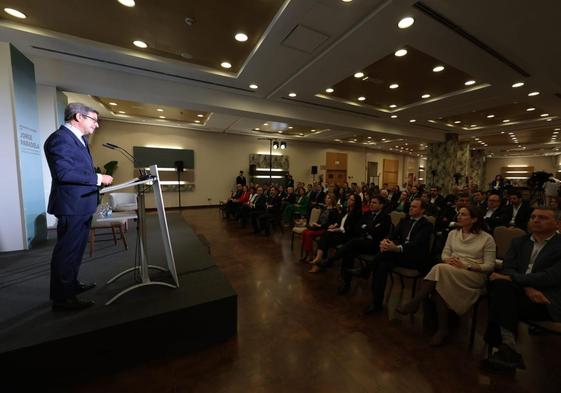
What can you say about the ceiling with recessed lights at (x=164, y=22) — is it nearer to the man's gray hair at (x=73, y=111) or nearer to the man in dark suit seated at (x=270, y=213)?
the man's gray hair at (x=73, y=111)

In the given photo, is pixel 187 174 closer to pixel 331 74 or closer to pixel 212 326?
pixel 331 74

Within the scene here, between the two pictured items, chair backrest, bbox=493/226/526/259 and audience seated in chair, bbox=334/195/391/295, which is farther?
audience seated in chair, bbox=334/195/391/295

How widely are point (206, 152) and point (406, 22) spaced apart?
8.87 meters

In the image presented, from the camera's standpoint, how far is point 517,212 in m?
4.07

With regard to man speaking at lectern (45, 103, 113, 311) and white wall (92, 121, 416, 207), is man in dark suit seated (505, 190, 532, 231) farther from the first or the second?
white wall (92, 121, 416, 207)

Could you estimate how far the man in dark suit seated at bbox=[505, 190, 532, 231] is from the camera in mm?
3922

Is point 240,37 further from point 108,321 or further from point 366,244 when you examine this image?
point 108,321

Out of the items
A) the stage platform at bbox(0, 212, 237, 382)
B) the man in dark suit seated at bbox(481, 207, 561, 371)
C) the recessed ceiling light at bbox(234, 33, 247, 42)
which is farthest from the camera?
the recessed ceiling light at bbox(234, 33, 247, 42)

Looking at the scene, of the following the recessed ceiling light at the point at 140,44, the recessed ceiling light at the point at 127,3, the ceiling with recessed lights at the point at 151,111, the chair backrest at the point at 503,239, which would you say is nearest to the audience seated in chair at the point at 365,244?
the chair backrest at the point at 503,239

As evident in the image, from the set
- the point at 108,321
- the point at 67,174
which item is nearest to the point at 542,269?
the point at 108,321

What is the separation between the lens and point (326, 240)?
369 centimetres

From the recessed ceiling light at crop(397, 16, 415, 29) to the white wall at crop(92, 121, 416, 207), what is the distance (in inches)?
345

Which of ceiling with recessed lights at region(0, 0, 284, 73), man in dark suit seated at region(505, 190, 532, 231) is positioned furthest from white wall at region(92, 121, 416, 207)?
man in dark suit seated at region(505, 190, 532, 231)

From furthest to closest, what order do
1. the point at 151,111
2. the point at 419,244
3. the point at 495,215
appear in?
the point at 151,111, the point at 495,215, the point at 419,244
